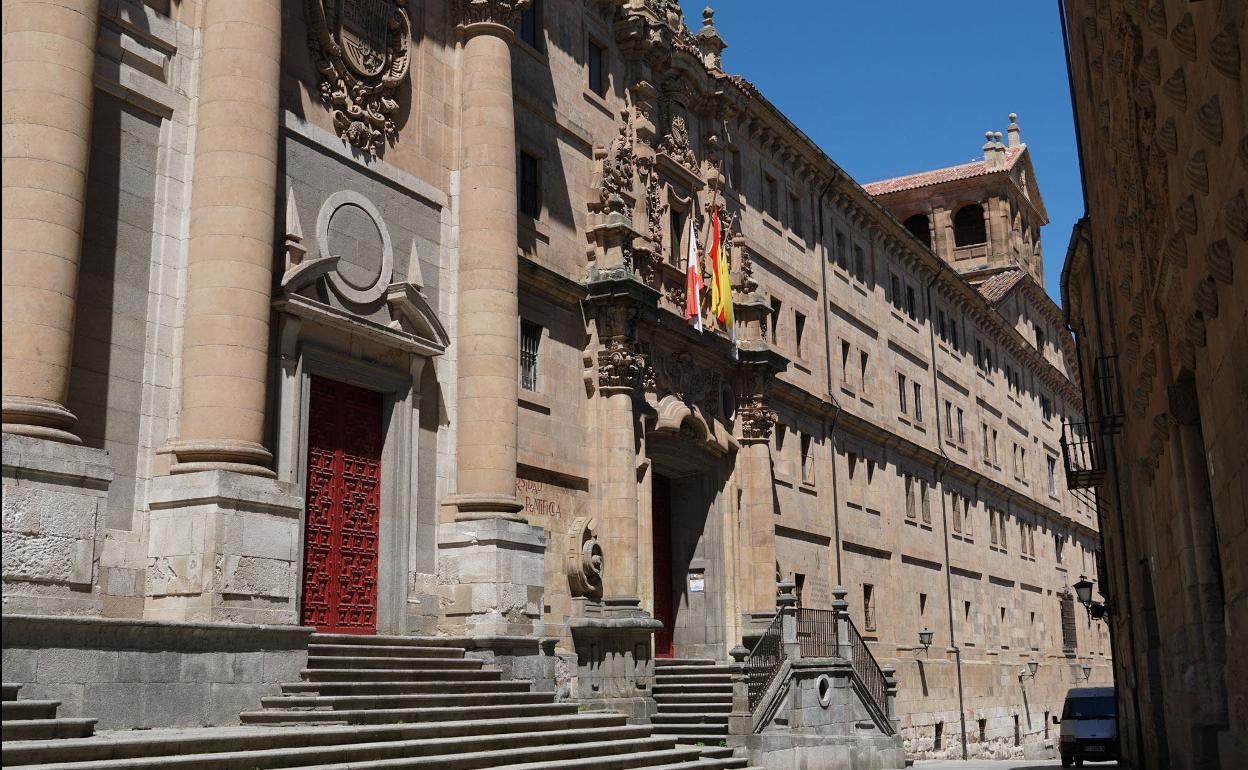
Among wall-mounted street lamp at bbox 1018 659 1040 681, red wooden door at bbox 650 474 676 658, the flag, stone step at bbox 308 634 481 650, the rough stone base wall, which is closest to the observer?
the rough stone base wall

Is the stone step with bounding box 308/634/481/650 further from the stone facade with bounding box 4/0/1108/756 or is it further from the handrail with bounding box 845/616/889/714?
the handrail with bounding box 845/616/889/714

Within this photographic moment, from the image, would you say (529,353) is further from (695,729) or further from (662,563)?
(695,729)

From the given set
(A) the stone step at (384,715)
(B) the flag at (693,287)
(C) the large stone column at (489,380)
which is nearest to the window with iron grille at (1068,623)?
(B) the flag at (693,287)

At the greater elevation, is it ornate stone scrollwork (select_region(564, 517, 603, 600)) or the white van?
ornate stone scrollwork (select_region(564, 517, 603, 600))

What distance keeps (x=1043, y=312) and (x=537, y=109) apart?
46583 mm

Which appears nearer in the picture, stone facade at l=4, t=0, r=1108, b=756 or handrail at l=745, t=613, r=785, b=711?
stone facade at l=4, t=0, r=1108, b=756

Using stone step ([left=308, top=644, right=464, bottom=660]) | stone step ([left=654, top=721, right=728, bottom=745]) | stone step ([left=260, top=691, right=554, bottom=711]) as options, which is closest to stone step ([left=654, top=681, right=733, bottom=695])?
stone step ([left=654, top=721, right=728, bottom=745])

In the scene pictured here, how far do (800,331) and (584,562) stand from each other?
15.0 meters

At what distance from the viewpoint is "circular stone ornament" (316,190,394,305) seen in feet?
55.5

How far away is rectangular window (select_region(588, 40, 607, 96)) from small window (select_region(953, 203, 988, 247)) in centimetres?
3982

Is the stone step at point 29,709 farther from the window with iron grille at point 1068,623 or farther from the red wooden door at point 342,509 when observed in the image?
the window with iron grille at point 1068,623

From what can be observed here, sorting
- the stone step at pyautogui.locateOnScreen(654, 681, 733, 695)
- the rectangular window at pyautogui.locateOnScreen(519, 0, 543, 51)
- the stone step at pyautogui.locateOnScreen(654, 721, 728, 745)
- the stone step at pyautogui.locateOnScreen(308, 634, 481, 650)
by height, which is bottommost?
the stone step at pyautogui.locateOnScreen(654, 721, 728, 745)

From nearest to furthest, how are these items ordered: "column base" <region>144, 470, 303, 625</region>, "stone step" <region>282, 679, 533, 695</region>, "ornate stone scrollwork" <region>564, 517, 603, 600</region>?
"column base" <region>144, 470, 303, 625</region> < "stone step" <region>282, 679, 533, 695</region> < "ornate stone scrollwork" <region>564, 517, 603, 600</region>

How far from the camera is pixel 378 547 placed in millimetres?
17594
